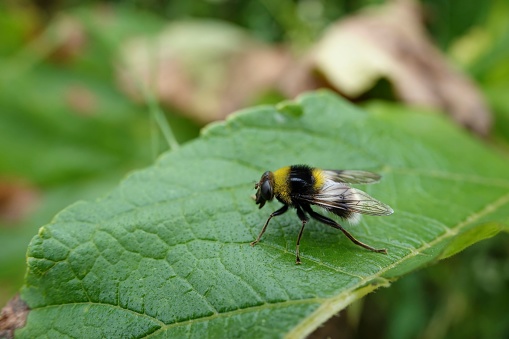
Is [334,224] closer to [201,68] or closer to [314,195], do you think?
[314,195]

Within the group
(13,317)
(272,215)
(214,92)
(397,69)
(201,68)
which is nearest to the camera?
(13,317)

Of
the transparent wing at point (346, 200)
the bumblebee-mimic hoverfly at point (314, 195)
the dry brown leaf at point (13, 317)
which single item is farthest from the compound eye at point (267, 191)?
the dry brown leaf at point (13, 317)

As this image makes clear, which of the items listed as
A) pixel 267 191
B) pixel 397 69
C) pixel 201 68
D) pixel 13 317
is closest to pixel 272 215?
pixel 267 191

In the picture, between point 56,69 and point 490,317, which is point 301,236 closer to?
point 490,317

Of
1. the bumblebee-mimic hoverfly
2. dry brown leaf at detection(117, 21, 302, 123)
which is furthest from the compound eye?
dry brown leaf at detection(117, 21, 302, 123)

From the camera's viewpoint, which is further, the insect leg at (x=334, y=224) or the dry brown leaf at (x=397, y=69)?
the dry brown leaf at (x=397, y=69)

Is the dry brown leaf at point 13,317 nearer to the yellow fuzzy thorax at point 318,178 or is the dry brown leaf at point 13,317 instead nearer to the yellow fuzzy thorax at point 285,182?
the yellow fuzzy thorax at point 285,182

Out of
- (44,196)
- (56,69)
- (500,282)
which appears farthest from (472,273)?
(56,69)
